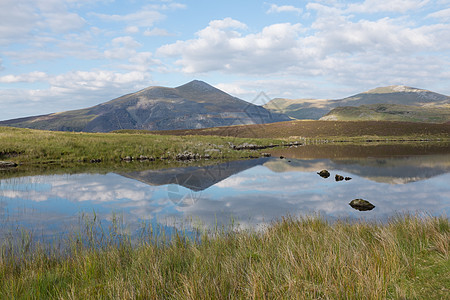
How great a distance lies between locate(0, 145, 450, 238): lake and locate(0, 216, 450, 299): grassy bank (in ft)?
8.63

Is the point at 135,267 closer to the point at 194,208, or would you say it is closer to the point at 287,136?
the point at 194,208

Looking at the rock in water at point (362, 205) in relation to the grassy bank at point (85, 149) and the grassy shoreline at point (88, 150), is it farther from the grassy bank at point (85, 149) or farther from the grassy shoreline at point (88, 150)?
the grassy bank at point (85, 149)

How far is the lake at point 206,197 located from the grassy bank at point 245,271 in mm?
2629

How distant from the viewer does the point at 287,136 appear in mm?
75500

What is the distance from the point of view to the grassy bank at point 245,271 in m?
4.23

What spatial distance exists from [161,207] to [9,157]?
23605mm

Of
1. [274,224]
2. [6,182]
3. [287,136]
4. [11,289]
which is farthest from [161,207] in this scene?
[287,136]

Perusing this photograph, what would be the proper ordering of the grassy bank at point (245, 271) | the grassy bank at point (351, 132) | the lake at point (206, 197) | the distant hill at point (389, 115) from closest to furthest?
the grassy bank at point (245, 271), the lake at point (206, 197), the grassy bank at point (351, 132), the distant hill at point (389, 115)

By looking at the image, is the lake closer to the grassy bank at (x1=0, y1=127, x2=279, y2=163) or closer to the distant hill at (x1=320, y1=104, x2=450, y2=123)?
the grassy bank at (x1=0, y1=127, x2=279, y2=163)

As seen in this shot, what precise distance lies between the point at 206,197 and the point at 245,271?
29.3ft

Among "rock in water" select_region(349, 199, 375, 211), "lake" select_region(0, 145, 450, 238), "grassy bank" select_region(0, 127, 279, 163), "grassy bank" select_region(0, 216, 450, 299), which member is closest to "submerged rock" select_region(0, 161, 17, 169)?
"grassy bank" select_region(0, 127, 279, 163)

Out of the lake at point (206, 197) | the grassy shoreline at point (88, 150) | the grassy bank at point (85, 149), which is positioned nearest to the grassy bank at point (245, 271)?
the lake at point (206, 197)

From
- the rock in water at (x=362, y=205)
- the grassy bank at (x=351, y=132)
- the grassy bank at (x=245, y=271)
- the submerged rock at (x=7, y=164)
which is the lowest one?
the rock in water at (x=362, y=205)

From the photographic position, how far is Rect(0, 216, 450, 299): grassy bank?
13.9 feet
